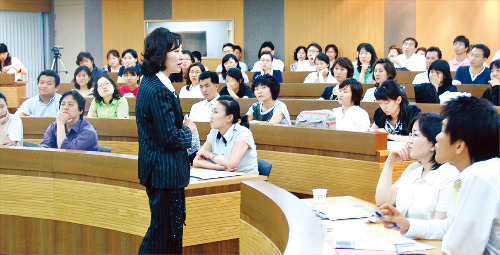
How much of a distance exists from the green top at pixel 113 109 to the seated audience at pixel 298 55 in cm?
528

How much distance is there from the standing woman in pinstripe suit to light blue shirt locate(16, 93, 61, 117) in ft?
11.8

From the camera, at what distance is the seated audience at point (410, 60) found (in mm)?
8781

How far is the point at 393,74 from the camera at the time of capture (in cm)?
597

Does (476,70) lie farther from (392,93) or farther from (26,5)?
(26,5)

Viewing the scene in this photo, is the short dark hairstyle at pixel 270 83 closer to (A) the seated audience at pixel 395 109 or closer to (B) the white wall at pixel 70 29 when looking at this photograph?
(A) the seated audience at pixel 395 109

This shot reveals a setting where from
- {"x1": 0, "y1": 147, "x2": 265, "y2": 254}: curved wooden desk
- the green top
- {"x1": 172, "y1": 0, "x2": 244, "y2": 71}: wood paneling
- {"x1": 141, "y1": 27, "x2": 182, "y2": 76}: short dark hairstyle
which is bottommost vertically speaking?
{"x1": 0, "y1": 147, "x2": 265, "y2": 254}: curved wooden desk

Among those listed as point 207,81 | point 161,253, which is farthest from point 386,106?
point 161,253

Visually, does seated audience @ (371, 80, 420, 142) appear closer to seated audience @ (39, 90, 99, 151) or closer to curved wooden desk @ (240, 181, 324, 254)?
seated audience @ (39, 90, 99, 151)

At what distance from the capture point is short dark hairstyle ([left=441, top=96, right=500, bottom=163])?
1911mm

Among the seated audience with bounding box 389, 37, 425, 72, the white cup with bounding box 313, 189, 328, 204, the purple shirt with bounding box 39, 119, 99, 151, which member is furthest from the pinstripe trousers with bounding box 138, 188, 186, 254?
the seated audience with bounding box 389, 37, 425, 72

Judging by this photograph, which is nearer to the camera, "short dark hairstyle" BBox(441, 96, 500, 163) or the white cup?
"short dark hairstyle" BBox(441, 96, 500, 163)

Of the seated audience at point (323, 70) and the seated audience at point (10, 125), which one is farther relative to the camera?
the seated audience at point (323, 70)

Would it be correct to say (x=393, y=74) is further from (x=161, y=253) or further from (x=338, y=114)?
(x=161, y=253)

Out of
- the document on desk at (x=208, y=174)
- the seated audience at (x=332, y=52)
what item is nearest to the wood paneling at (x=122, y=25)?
the seated audience at (x=332, y=52)
